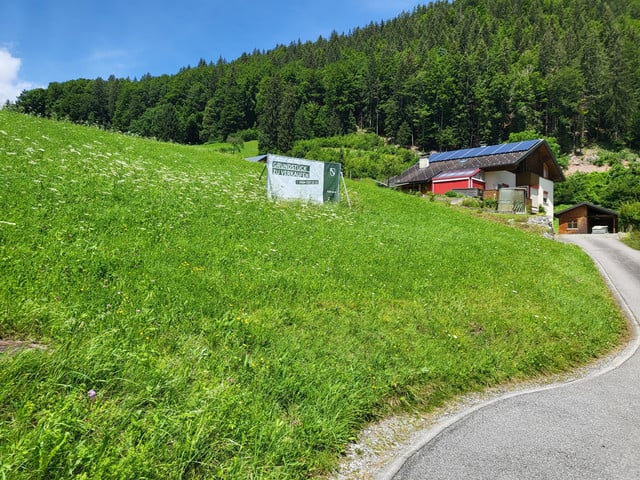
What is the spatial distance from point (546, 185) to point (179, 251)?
159 ft

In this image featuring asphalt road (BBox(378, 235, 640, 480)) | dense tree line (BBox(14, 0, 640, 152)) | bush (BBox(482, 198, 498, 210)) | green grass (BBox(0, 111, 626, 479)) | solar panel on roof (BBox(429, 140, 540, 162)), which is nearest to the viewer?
green grass (BBox(0, 111, 626, 479))

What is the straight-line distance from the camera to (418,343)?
5.97 metres

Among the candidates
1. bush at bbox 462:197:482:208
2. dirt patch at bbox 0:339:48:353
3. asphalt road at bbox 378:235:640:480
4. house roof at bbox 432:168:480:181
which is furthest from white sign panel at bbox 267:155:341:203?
house roof at bbox 432:168:480:181

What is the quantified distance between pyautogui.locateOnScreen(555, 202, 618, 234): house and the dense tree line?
169 ft

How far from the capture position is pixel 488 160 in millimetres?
40875

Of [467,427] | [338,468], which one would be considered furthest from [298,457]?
[467,427]

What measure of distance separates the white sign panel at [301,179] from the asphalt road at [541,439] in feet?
39.2

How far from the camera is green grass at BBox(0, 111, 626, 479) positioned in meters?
2.98

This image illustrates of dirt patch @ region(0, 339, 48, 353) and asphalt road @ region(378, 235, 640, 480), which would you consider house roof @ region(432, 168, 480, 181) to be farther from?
dirt patch @ region(0, 339, 48, 353)

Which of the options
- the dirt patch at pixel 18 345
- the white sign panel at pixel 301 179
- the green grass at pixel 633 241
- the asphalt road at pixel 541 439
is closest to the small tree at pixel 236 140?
the green grass at pixel 633 241

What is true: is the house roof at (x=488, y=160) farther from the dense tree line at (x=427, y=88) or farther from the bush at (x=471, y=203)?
the dense tree line at (x=427, y=88)

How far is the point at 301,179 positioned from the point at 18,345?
513 inches

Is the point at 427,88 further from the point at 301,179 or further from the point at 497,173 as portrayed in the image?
the point at 301,179

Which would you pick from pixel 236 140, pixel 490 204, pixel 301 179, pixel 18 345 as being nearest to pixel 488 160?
pixel 490 204
